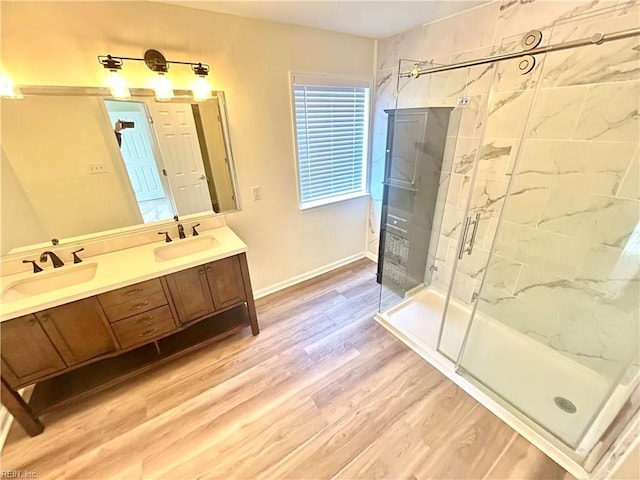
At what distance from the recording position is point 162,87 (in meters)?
1.64

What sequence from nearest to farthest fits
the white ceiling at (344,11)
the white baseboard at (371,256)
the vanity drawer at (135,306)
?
the vanity drawer at (135,306), the white ceiling at (344,11), the white baseboard at (371,256)

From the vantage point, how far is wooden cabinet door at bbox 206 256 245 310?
5.81 feet

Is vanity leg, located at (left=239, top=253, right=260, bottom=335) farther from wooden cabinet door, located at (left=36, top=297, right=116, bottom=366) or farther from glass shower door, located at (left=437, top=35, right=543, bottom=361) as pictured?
glass shower door, located at (left=437, top=35, right=543, bottom=361)

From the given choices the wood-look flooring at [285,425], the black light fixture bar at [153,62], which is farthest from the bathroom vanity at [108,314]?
the black light fixture bar at [153,62]

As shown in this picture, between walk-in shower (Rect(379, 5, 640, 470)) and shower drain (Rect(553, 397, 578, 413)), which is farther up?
walk-in shower (Rect(379, 5, 640, 470))

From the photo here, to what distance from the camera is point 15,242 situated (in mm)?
1543

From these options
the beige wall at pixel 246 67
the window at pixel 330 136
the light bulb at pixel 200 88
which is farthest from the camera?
the window at pixel 330 136

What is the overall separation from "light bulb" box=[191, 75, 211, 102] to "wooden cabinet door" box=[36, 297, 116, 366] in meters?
1.44

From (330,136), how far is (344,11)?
936 millimetres

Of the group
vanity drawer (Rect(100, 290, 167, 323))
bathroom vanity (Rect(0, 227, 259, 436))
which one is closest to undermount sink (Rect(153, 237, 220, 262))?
bathroom vanity (Rect(0, 227, 259, 436))

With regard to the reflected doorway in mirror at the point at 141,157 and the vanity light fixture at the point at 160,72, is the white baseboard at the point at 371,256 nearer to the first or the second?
the reflected doorway in mirror at the point at 141,157

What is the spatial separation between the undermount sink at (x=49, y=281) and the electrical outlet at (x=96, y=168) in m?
0.60

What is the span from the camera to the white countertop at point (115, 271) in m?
1.29

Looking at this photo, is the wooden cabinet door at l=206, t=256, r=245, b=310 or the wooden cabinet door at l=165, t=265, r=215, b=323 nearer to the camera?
the wooden cabinet door at l=165, t=265, r=215, b=323
